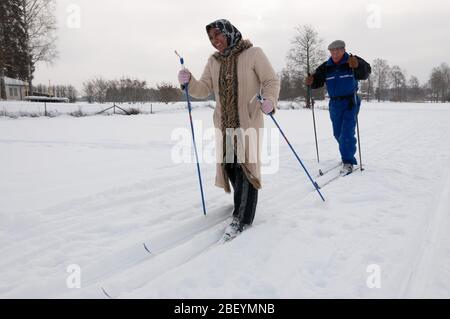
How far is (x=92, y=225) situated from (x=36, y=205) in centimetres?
97

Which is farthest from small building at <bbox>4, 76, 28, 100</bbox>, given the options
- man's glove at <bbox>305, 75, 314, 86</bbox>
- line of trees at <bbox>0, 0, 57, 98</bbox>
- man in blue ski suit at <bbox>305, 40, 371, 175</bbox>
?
man in blue ski suit at <bbox>305, 40, 371, 175</bbox>

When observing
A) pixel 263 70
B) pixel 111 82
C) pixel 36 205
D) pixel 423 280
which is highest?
pixel 111 82

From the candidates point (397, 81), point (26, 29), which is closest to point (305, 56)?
point (26, 29)

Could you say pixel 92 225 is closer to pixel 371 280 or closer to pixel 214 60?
pixel 214 60

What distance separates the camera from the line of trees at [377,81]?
4178 centimetres

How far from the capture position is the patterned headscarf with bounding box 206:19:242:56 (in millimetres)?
3150

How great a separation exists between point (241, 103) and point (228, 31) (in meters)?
0.66

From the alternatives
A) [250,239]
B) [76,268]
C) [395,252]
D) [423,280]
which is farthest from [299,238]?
[76,268]

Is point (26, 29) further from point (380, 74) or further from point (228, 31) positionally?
point (380, 74)

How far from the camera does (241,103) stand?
10.6 ft

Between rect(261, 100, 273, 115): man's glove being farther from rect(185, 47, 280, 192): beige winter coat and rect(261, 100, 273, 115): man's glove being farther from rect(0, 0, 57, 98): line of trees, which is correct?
rect(0, 0, 57, 98): line of trees

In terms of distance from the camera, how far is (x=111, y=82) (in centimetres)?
5325

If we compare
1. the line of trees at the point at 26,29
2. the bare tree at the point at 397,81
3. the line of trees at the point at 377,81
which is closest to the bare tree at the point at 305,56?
the line of trees at the point at 377,81

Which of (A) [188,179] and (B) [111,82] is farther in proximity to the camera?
(B) [111,82]
